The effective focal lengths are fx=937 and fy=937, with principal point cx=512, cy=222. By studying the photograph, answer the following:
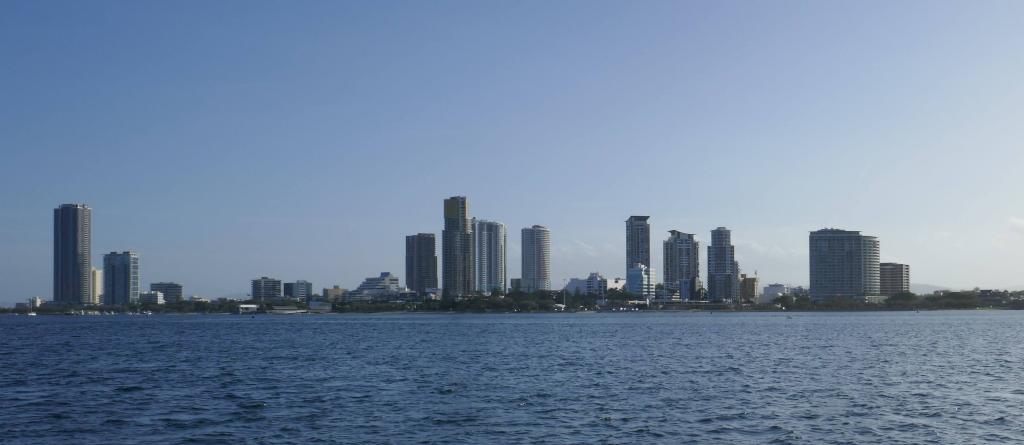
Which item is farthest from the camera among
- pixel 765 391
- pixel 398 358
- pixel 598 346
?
pixel 598 346

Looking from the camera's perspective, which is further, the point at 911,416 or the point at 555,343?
the point at 555,343

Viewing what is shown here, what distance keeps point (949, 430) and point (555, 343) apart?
71075 millimetres

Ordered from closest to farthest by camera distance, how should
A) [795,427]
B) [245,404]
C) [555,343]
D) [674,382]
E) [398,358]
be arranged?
[795,427] < [245,404] < [674,382] < [398,358] < [555,343]

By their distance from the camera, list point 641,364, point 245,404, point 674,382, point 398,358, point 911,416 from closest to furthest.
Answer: point 911,416 < point 245,404 < point 674,382 < point 641,364 < point 398,358

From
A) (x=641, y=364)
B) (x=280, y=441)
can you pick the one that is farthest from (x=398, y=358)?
(x=280, y=441)

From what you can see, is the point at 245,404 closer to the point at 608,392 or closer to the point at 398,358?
the point at 608,392

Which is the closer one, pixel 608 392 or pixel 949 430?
pixel 949 430

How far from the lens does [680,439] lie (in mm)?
37281

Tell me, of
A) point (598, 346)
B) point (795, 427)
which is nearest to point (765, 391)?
point (795, 427)

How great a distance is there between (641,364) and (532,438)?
36.9 meters

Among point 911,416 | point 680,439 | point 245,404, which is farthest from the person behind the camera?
point 245,404

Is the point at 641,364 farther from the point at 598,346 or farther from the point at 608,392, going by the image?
the point at 598,346

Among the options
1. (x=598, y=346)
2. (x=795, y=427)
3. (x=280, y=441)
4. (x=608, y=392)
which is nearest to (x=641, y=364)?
(x=608, y=392)

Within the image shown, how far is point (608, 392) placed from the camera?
52.9 m
